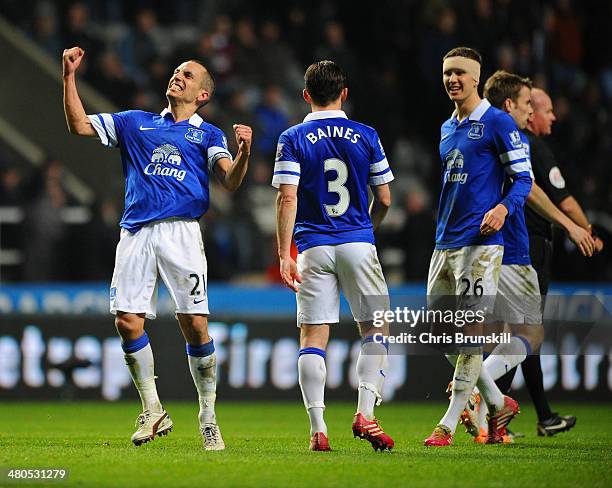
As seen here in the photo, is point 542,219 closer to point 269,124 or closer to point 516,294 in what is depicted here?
point 516,294

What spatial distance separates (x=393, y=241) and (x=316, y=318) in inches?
324

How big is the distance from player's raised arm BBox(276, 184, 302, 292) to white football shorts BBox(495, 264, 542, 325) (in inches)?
74.2

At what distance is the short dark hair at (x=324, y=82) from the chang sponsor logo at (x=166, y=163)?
0.93m

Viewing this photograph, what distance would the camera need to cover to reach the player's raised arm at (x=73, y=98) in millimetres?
7707

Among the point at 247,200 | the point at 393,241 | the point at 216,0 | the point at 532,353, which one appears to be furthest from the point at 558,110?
the point at 532,353

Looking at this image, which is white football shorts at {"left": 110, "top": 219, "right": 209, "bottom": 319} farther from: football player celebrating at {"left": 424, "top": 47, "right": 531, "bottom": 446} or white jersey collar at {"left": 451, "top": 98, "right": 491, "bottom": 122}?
white jersey collar at {"left": 451, "top": 98, "right": 491, "bottom": 122}

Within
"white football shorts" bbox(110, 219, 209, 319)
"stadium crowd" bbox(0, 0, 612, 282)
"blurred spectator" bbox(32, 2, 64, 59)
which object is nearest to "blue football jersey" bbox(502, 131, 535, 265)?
"white football shorts" bbox(110, 219, 209, 319)

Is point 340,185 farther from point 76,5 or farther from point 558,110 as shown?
point 76,5

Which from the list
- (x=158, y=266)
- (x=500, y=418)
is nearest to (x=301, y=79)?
(x=500, y=418)

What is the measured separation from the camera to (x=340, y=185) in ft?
25.5

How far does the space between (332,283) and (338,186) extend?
59 centimetres

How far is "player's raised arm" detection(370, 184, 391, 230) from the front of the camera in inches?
314

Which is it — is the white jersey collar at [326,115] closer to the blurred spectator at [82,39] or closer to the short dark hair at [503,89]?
the short dark hair at [503,89]

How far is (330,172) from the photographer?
25.4 feet
